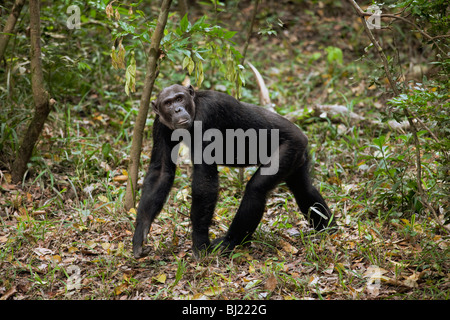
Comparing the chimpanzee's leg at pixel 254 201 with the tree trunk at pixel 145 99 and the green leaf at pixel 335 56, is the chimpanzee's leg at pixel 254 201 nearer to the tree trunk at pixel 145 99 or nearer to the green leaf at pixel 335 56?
the tree trunk at pixel 145 99

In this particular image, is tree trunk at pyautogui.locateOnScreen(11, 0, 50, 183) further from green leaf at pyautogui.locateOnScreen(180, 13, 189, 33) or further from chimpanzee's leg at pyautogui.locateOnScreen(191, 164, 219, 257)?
chimpanzee's leg at pyautogui.locateOnScreen(191, 164, 219, 257)

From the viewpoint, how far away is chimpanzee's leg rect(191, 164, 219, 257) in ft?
19.0

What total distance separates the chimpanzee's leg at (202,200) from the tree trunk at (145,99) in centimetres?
133

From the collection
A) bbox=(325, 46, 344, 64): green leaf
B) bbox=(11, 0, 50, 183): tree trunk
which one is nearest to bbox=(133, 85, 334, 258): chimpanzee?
bbox=(11, 0, 50, 183): tree trunk

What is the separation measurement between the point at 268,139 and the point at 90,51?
230 inches

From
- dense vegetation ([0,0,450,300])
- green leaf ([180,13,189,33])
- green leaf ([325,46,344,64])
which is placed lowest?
dense vegetation ([0,0,450,300])

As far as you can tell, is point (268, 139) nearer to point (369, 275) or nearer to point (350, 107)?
point (369, 275)

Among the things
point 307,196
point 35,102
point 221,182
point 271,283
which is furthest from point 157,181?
point 35,102

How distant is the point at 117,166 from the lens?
333 inches

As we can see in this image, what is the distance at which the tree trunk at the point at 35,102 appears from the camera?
7.03 meters

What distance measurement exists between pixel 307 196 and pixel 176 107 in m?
2.22

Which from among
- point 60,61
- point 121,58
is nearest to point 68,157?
point 60,61

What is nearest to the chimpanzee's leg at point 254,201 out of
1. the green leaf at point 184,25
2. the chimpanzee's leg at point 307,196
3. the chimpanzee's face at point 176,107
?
the chimpanzee's leg at point 307,196

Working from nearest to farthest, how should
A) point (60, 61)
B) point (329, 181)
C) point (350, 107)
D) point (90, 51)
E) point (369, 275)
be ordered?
1. point (369, 275)
2. point (329, 181)
3. point (60, 61)
4. point (350, 107)
5. point (90, 51)
